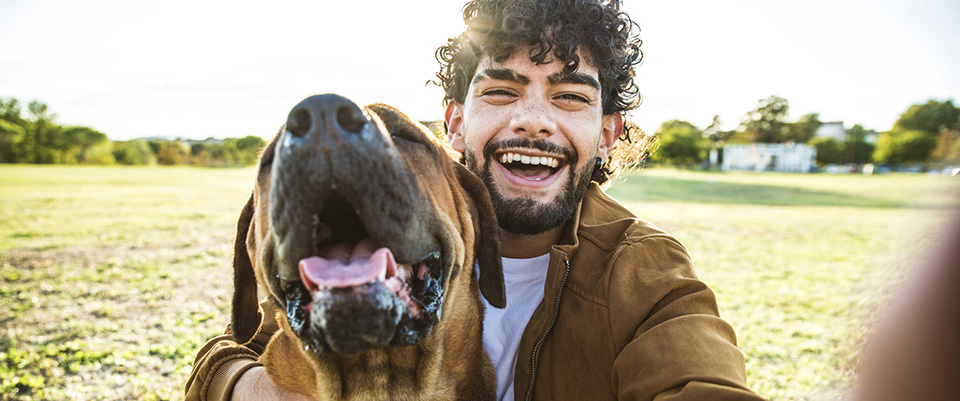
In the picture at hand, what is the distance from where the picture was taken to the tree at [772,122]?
11269 cm

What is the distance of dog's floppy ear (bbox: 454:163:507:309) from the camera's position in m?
2.62

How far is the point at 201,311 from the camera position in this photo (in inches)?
274

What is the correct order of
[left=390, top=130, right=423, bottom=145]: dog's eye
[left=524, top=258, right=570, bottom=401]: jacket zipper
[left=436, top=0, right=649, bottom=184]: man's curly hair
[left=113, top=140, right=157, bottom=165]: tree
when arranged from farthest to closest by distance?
1. [left=113, top=140, right=157, bottom=165]: tree
2. [left=436, top=0, right=649, bottom=184]: man's curly hair
3. [left=524, top=258, right=570, bottom=401]: jacket zipper
4. [left=390, top=130, right=423, bottom=145]: dog's eye

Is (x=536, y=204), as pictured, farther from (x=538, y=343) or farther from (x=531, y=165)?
(x=538, y=343)

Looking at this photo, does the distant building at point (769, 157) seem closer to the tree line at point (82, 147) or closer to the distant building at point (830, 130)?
the distant building at point (830, 130)

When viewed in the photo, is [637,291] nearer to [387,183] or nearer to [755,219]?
[387,183]

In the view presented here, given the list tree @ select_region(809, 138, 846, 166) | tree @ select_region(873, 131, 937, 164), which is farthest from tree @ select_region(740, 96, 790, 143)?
tree @ select_region(873, 131, 937, 164)

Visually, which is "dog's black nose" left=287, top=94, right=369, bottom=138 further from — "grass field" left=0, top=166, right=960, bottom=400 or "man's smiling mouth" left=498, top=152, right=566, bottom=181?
"man's smiling mouth" left=498, top=152, right=566, bottom=181

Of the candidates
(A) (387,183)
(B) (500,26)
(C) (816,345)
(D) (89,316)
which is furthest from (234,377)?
(C) (816,345)

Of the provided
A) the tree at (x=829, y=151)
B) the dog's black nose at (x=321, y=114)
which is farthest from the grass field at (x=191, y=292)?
the tree at (x=829, y=151)

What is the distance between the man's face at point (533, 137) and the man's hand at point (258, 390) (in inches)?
58.3

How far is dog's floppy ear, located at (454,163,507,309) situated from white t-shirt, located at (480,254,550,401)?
0.17m

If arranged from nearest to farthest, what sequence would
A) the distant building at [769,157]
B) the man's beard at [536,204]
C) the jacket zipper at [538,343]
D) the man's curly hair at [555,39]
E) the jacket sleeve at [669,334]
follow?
the jacket sleeve at [669,334] < the jacket zipper at [538,343] < the man's beard at [536,204] < the man's curly hair at [555,39] < the distant building at [769,157]

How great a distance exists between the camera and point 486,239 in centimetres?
267
